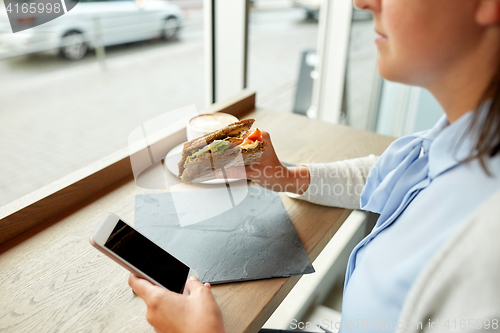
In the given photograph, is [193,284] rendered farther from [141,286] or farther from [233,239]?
[233,239]

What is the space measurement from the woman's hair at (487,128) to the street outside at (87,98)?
4.07ft

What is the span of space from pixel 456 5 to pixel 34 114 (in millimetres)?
2496

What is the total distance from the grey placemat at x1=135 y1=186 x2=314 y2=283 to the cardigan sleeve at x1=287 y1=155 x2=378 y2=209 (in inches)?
3.7

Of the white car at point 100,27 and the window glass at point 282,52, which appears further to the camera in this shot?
the window glass at point 282,52

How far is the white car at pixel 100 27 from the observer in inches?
78.2

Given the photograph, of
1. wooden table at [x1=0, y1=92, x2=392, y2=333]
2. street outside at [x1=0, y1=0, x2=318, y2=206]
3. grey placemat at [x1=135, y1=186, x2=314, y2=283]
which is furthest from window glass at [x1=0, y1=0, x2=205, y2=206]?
grey placemat at [x1=135, y1=186, x2=314, y2=283]

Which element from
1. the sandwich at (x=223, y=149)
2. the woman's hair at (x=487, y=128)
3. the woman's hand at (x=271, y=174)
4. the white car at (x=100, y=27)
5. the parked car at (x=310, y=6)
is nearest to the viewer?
the woman's hair at (x=487, y=128)

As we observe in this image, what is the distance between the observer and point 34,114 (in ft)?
7.61

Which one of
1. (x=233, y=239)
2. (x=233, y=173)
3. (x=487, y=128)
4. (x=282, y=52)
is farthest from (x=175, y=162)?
(x=282, y=52)

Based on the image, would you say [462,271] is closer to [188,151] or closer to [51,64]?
[188,151]

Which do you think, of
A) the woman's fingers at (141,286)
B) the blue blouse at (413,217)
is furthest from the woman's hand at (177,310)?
the blue blouse at (413,217)

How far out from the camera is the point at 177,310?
1.80ft

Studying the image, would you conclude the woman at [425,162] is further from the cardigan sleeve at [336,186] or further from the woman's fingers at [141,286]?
the cardigan sleeve at [336,186]

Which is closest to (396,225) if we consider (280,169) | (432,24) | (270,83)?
(432,24)
